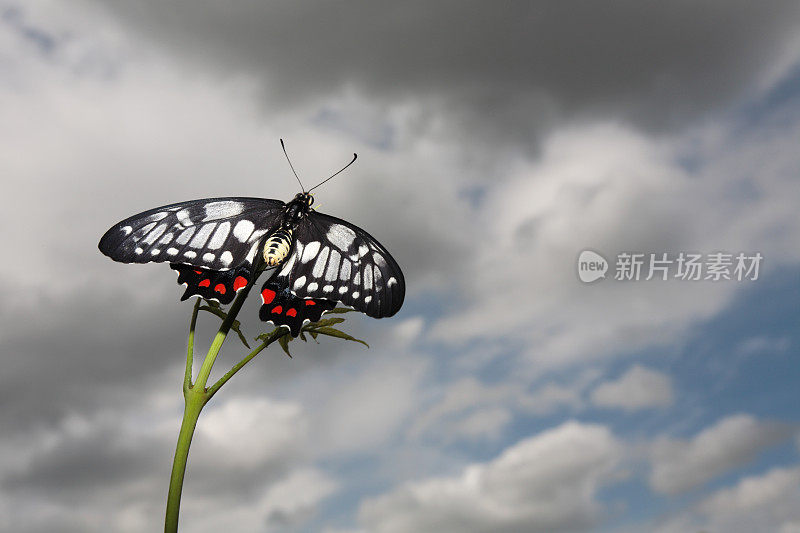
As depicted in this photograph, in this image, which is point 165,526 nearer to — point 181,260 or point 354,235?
point 181,260

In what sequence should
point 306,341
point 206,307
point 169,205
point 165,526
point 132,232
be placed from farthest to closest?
point 169,205
point 132,232
point 306,341
point 206,307
point 165,526

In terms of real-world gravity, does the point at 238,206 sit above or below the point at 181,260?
above

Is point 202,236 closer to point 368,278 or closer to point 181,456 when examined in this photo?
point 368,278

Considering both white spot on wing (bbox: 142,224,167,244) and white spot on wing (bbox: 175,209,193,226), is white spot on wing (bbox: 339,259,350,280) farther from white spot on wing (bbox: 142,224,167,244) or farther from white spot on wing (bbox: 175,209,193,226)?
white spot on wing (bbox: 142,224,167,244)

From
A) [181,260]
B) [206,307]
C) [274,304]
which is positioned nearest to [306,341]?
[274,304]

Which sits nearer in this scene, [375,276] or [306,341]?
[306,341]

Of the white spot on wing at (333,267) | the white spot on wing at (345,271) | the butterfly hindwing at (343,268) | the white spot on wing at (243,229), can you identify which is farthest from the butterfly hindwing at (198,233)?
the white spot on wing at (345,271)

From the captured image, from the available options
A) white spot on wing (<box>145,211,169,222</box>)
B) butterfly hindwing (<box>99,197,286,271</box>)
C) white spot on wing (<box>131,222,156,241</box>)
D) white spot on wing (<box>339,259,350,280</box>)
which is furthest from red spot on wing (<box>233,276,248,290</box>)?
white spot on wing (<box>145,211,169,222</box>)

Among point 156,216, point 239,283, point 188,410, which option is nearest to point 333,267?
point 239,283
